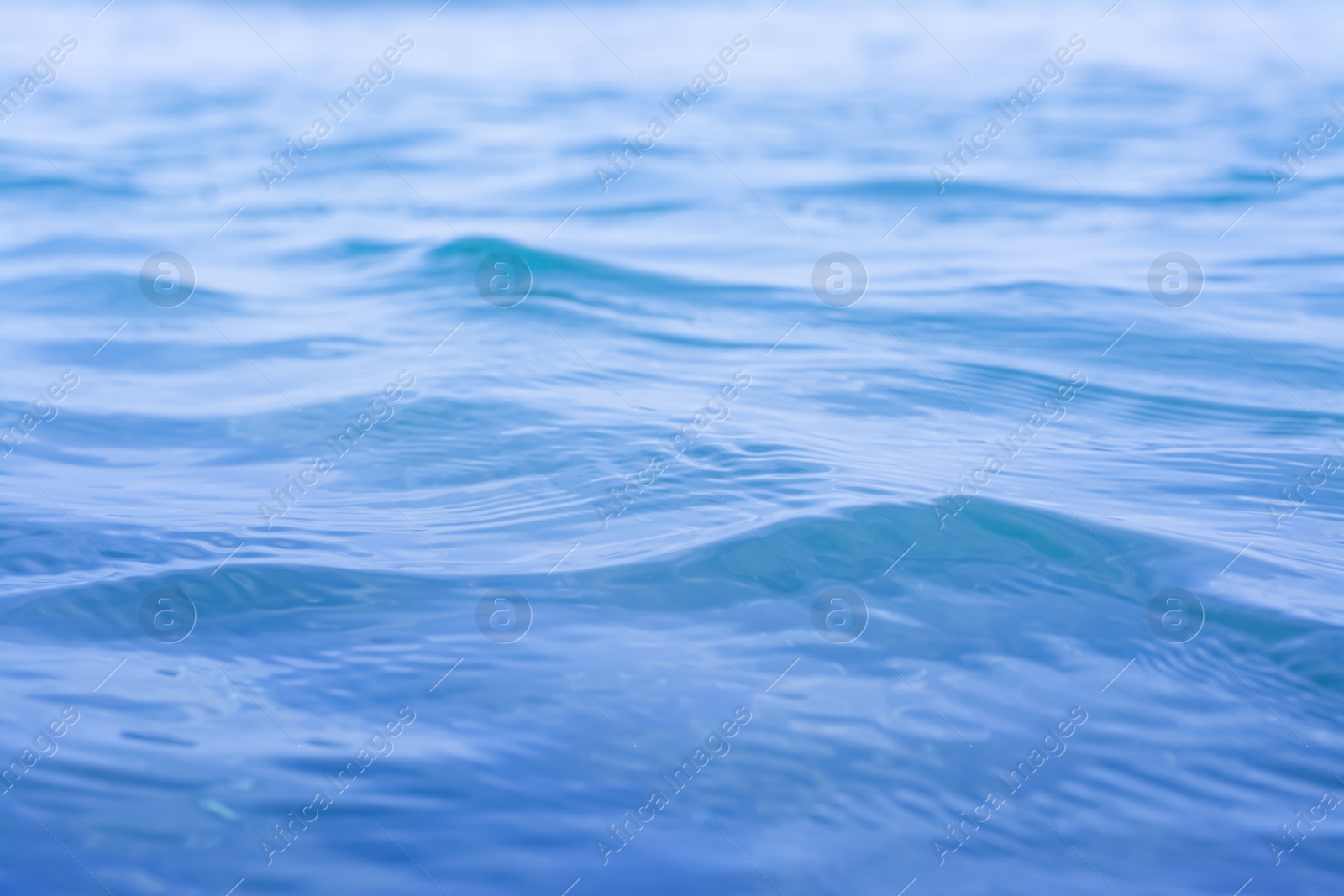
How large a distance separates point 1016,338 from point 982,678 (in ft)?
10.8

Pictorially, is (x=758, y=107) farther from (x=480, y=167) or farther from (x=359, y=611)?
(x=359, y=611)

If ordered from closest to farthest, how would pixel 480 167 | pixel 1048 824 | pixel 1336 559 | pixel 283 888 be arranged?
Result: pixel 283 888, pixel 1048 824, pixel 1336 559, pixel 480 167

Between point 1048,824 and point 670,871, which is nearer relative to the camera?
point 670,871

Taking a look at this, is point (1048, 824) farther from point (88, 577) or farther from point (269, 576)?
point (88, 577)

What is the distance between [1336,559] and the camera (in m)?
3.77

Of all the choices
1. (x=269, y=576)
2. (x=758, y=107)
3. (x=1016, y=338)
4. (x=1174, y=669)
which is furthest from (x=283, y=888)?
(x=758, y=107)

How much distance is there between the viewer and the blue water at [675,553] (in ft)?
8.57

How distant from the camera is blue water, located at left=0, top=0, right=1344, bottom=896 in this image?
2611 millimetres

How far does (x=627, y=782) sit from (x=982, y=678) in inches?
45.3

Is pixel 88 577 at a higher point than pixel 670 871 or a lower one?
higher

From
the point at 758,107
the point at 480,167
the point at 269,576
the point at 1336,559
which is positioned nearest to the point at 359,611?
the point at 269,576

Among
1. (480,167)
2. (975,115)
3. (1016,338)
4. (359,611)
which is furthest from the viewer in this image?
(975,115)

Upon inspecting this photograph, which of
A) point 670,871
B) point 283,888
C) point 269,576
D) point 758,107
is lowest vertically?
point 670,871

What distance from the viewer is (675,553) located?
3.80 meters
